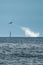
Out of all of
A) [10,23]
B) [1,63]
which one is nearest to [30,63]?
[1,63]

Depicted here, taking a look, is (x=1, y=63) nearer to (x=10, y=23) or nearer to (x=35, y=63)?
(x=35, y=63)

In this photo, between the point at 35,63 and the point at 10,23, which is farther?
the point at 10,23

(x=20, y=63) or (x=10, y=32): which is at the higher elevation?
(x=10, y=32)

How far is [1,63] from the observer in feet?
150

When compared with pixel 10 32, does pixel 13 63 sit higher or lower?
lower

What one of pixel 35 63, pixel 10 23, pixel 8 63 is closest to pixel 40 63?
pixel 35 63

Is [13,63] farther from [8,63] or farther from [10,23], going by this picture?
[10,23]

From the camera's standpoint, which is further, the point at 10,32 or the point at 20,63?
the point at 10,32

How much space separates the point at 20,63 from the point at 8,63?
1.42 m

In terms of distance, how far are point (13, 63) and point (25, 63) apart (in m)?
1.41

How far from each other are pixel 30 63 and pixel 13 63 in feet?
6.59

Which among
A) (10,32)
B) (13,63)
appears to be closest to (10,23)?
(10,32)

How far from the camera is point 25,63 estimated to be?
46625mm

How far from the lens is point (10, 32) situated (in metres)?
139
